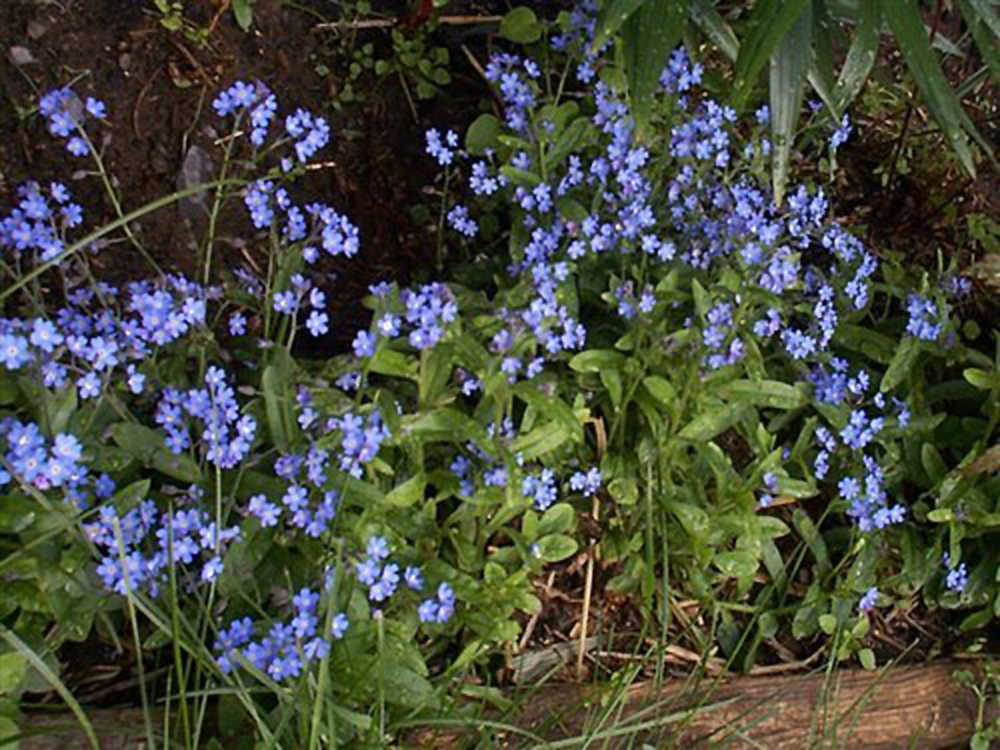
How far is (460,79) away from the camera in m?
2.90

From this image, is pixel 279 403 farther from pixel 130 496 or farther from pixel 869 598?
pixel 869 598

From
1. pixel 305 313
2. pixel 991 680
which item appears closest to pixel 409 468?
Answer: pixel 305 313

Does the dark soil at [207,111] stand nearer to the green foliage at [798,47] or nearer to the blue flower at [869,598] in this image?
the green foliage at [798,47]

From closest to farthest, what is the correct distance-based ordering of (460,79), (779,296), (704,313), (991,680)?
1. (704,313)
2. (779,296)
3. (991,680)
4. (460,79)

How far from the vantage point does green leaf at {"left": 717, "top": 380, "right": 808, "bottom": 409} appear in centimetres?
232

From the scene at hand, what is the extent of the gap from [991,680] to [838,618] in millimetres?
364

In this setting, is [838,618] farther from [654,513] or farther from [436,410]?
[436,410]

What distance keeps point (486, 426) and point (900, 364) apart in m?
0.88

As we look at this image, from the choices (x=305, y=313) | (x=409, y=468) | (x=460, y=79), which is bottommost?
(x=409, y=468)

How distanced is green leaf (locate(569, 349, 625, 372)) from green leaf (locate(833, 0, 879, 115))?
625 millimetres

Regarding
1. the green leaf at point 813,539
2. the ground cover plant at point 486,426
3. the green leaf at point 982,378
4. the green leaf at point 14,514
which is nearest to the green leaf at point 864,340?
the ground cover plant at point 486,426

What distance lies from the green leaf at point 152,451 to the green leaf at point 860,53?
1.34m

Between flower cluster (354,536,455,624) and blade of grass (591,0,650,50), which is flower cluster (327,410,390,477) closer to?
flower cluster (354,536,455,624)

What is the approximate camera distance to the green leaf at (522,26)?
2.54 m
